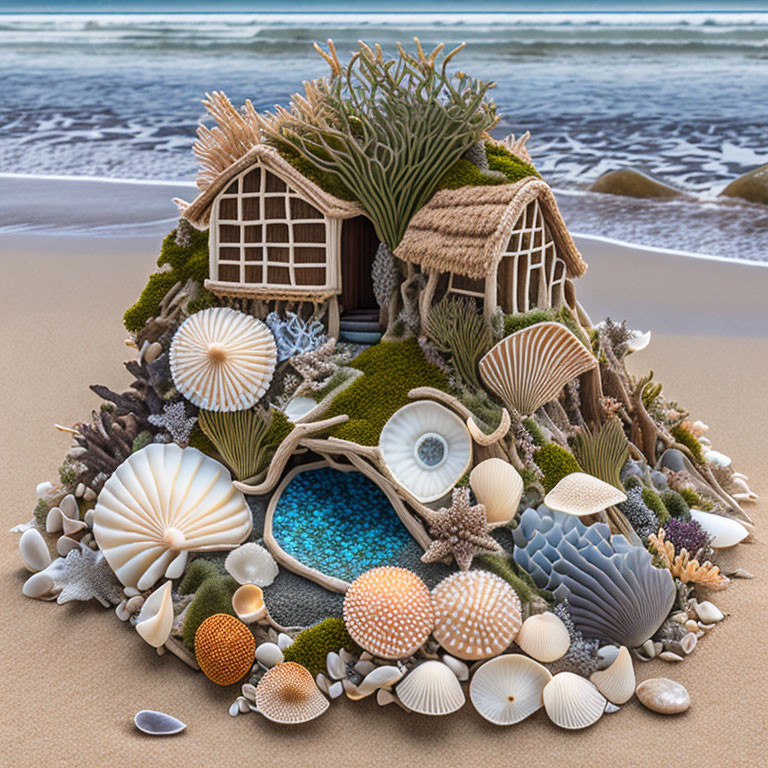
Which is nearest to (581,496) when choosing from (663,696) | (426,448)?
(426,448)

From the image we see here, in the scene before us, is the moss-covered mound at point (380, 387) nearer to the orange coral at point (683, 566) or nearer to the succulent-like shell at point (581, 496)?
the succulent-like shell at point (581, 496)

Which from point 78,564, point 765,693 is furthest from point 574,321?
point 78,564

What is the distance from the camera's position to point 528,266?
5.58 meters

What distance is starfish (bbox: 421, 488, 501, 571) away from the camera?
4922 mm

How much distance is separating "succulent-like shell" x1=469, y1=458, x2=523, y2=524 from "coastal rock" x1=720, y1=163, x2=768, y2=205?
13.1m

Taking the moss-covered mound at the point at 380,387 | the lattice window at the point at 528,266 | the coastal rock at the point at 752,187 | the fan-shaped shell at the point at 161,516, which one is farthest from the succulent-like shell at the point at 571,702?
the coastal rock at the point at 752,187

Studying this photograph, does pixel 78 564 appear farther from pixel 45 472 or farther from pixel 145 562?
pixel 45 472

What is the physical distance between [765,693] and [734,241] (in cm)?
1078

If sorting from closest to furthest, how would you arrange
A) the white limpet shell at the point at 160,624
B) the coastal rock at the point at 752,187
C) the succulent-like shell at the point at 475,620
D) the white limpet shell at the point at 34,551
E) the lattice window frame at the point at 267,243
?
1. the succulent-like shell at the point at 475,620
2. the white limpet shell at the point at 160,624
3. the white limpet shell at the point at 34,551
4. the lattice window frame at the point at 267,243
5. the coastal rock at the point at 752,187

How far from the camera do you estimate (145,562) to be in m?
5.23

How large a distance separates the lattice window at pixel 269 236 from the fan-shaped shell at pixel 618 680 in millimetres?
3099

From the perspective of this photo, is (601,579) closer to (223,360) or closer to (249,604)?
(249,604)

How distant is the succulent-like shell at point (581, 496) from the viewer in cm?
502

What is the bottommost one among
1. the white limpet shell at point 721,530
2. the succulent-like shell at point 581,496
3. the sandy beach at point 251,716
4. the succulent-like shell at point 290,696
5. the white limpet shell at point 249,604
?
the sandy beach at point 251,716
